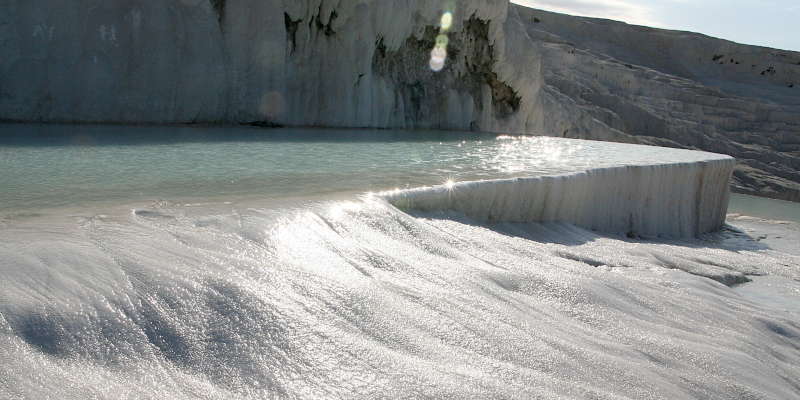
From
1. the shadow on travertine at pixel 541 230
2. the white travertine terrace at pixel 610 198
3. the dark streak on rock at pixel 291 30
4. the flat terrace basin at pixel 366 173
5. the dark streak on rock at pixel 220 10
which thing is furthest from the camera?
the dark streak on rock at pixel 291 30

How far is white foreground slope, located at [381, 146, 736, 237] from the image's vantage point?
17.7ft

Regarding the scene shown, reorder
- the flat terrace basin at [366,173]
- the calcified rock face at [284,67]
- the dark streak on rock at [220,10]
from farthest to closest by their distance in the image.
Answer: the dark streak on rock at [220,10]
the calcified rock face at [284,67]
the flat terrace basin at [366,173]

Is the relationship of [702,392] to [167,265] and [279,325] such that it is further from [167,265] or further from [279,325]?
[167,265]

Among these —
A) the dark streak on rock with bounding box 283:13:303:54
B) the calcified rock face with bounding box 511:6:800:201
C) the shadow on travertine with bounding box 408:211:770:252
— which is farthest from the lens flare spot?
the shadow on travertine with bounding box 408:211:770:252

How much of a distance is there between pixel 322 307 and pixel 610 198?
5611 mm

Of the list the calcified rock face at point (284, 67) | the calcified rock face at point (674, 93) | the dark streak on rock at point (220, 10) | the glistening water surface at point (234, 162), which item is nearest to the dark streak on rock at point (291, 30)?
the calcified rock face at point (284, 67)

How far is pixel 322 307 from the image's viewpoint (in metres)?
2.54

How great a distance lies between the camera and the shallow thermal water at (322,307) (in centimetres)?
207

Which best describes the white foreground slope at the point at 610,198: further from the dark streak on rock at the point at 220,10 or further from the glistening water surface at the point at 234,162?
the dark streak on rock at the point at 220,10

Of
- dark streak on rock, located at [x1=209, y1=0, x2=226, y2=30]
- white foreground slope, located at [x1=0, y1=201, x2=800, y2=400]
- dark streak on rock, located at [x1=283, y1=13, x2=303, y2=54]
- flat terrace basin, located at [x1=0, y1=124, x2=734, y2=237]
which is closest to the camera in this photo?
white foreground slope, located at [x1=0, y1=201, x2=800, y2=400]

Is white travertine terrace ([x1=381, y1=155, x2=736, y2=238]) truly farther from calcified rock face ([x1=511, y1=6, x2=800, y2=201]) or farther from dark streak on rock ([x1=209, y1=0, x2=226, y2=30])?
calcified rock face ([x1=511, y1=6, x2=800, y2=201])

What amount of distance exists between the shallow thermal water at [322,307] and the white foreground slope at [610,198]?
297 millimetres

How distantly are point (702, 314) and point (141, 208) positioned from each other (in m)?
2.77

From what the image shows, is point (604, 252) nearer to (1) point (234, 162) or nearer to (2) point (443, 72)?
(1) point (234, 162)
